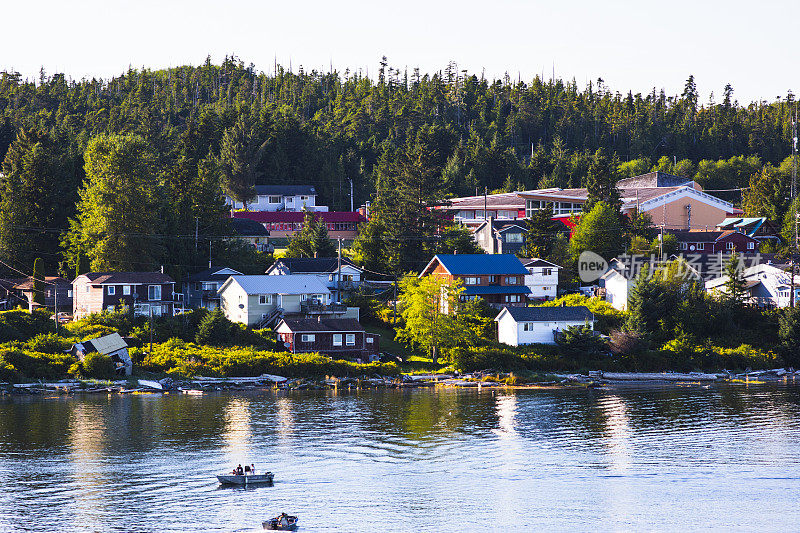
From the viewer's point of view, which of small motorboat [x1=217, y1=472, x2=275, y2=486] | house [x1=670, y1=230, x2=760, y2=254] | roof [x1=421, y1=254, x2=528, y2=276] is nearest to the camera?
small motorboat [x1=217, y1=472, x2=275, y2=486]

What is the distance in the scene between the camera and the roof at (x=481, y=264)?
64.1 m

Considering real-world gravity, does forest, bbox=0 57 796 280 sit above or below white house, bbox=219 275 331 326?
above

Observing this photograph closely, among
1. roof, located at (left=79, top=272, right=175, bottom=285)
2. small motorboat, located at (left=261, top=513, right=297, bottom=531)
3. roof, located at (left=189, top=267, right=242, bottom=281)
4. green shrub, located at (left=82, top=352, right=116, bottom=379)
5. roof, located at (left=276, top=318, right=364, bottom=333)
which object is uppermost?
roof, located at (left=189, top=267, right=242, bottom=281)

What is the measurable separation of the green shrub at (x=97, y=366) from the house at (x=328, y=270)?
17.2 m

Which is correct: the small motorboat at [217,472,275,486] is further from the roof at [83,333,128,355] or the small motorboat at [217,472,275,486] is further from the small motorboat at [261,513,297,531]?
the roof at [83,333,128,355]

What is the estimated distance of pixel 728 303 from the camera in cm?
6225

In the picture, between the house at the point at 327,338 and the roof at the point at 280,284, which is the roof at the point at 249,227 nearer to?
the roof at the point at 280,284

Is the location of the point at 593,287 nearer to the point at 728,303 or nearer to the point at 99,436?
the point at 728,303

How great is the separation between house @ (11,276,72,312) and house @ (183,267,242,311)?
8.25 meters

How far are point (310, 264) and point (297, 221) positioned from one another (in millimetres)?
28537

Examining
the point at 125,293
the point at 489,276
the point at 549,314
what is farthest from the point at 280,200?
the point at 549,314

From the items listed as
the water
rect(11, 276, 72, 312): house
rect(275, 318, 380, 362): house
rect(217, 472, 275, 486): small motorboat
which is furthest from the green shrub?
rect(217, 472, 275, 486): small motorboat

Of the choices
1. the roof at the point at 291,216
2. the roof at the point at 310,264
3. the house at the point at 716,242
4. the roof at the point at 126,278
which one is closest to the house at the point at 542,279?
the roof at the point at 310,264

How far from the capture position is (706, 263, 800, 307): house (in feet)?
211
